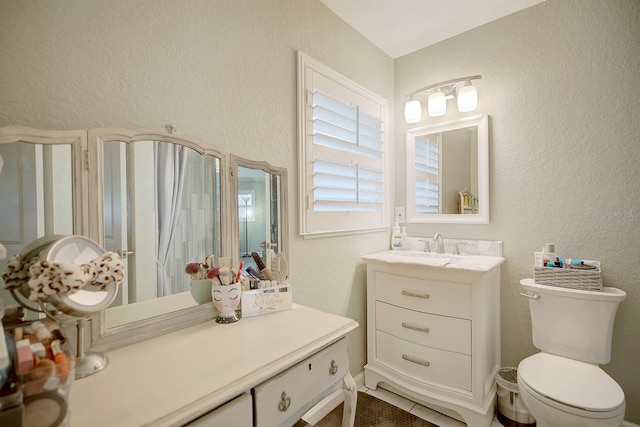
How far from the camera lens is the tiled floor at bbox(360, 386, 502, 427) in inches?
70.1

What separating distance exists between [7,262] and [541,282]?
90.5 inches

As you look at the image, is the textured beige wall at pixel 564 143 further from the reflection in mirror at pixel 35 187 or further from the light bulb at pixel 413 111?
the reflection in mirror at pixel 35 187

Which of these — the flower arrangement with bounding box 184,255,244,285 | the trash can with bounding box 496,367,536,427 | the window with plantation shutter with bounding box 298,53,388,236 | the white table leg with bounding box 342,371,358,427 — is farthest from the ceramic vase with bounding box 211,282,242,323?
the trash can with bounding box 496,367,536,427

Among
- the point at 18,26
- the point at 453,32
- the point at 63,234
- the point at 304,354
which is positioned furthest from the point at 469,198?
the point at 18,26

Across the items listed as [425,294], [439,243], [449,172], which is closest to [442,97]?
[449,172]

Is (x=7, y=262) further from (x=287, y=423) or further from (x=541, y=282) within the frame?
(x=541, y=282)

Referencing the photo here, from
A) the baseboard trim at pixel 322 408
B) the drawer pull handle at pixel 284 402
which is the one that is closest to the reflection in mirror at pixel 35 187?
the drawer pull handle at pixel 284 402

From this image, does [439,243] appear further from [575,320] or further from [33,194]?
[33,194]

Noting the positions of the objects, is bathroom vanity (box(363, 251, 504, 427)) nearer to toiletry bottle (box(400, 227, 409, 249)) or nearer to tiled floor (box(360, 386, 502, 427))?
tiled floor (box(360, 386, 502, 427))

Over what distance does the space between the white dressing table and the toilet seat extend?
887mm

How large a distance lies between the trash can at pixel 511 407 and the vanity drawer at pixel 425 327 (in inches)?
13.7

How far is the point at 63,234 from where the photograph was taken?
89 centimetres

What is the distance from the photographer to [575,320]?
1.61 m

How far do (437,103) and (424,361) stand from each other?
69.1 inches
